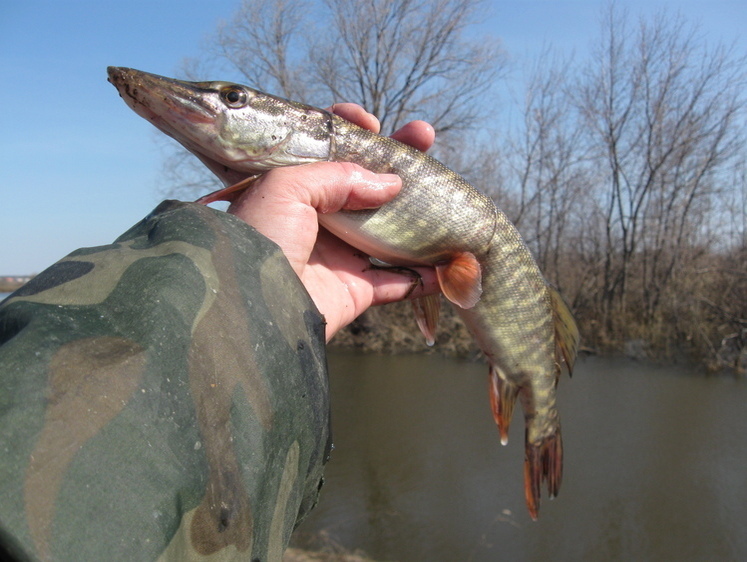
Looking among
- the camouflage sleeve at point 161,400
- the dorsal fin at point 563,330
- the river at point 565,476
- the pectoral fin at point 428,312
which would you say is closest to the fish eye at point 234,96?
the camouflage sleeve at point 161,400

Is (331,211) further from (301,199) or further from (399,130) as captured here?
(399,130)

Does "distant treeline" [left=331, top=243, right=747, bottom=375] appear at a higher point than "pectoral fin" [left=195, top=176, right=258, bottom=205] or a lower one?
lower

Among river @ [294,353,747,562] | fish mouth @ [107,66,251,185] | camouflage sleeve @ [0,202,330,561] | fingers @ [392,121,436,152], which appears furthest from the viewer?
river @ [294,353,747,562]

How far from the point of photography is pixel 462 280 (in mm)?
2344

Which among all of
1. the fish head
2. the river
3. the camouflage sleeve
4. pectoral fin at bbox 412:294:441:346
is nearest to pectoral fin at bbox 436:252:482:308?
pectoral fin at bbox 412:294:441:346

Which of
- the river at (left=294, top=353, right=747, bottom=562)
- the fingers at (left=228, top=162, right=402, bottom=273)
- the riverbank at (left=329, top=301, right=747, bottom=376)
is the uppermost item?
the fingers at (left=228, top=162, right=402, bottom=273)

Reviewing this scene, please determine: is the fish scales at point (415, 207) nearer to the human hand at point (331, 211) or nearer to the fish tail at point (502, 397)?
the human hand at point (331, 211)

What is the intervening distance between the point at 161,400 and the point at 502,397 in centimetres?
215

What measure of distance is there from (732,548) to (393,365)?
9.22 metres

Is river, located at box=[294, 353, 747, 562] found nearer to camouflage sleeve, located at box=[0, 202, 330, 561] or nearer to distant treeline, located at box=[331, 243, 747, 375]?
distant treeline, located at box=[331, 243, 747, 375]

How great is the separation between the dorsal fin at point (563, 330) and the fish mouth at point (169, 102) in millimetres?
1636

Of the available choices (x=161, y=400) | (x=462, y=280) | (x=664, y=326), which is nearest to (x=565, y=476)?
(x=462, y=280)

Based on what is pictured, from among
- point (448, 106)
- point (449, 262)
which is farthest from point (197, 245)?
point (448, 106)

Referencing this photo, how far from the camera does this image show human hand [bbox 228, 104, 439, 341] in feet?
6.03
